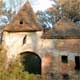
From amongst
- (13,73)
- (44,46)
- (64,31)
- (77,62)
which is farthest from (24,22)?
(13,73)

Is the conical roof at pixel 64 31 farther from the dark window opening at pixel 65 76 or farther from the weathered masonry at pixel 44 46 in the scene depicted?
the dark window opening at pixel 65 76

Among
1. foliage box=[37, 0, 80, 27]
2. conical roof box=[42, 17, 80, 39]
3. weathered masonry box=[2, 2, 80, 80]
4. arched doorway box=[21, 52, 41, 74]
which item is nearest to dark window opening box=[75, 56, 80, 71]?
weathered masonry box=[2, 2, 80, 80]

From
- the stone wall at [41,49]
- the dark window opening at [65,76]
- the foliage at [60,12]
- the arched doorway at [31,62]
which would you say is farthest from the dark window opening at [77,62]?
→ the foliage at [60,12]

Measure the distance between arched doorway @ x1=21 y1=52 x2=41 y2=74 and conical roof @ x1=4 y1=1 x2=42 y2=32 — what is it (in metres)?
2.71

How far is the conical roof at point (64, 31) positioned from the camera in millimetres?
28156

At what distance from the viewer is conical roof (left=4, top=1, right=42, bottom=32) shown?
2897cm

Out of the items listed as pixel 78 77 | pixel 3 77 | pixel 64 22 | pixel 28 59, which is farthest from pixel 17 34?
pixel 3 77

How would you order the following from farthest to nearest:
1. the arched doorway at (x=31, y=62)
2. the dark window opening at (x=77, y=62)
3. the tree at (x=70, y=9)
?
1. the tree at (x=70, y=9)
2. the arched doorway at (x=31, y=62)
3. the dark window opening at (x=77, y=62)

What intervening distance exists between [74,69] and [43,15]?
16624mm

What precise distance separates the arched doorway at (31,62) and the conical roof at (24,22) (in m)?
2.71

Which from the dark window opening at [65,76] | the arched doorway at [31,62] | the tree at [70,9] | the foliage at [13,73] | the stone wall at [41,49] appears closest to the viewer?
the foliage at [13,73]

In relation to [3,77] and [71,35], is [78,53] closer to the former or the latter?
[71,35]

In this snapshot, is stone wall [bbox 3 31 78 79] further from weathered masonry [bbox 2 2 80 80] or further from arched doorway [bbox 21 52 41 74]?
arched doorway [bbox 21 52 41 74]

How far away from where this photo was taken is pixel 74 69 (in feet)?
90.2
